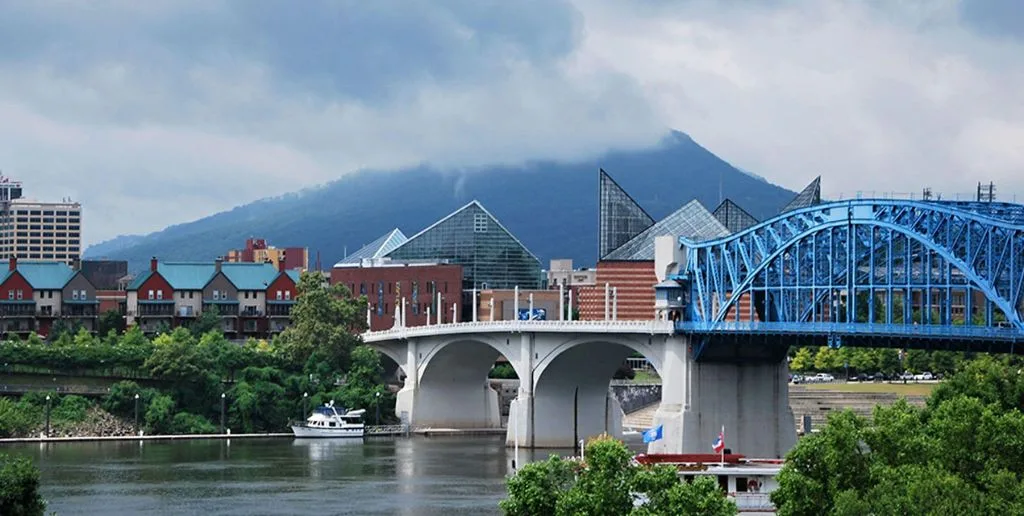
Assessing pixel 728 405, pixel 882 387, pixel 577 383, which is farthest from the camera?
pixel 882 387

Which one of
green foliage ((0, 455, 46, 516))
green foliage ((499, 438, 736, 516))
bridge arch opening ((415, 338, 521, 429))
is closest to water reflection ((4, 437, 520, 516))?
bridge arch opening ((415, 338, 521, 429))

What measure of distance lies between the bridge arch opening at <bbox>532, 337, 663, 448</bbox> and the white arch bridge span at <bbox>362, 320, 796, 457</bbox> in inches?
3.0

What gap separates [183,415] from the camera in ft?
549

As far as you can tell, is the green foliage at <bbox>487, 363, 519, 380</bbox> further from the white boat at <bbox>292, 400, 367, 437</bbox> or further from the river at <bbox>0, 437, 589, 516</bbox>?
the river at <bbox>0, 437, 589, 516</bbox>

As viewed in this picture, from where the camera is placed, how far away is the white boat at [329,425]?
554 ft

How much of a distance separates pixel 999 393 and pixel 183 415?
70597 mm

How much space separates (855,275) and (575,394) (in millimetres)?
34817

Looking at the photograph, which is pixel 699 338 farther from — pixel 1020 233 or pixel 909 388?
pixel 909 388

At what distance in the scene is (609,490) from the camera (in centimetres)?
7625

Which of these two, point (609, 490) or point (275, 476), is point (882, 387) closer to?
point (275, 476)

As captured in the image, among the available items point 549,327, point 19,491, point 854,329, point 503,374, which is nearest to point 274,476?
point 549,327

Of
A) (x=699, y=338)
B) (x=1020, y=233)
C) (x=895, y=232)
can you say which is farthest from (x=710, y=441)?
(x=1020, y=233)

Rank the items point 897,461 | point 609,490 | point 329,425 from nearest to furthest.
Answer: point 609,490
point 897,461
point 329,425

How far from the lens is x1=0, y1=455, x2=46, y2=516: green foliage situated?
77750 millimetres
